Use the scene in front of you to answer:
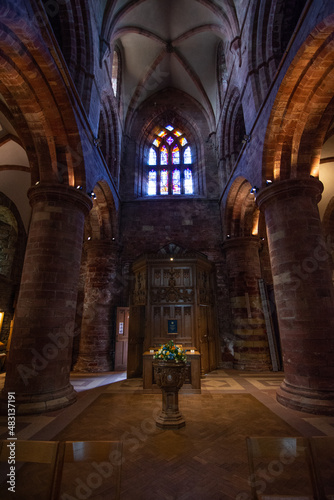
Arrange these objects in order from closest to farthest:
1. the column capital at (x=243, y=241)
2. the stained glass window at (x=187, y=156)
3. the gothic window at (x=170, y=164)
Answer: the column capital at (x=243, y=241) < the gothic window at (x=170, y=164) < the stained glass window at (x=187, y=156)

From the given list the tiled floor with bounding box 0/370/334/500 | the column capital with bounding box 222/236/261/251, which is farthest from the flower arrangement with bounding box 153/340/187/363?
the column capital with bounding box 222/236/261/251

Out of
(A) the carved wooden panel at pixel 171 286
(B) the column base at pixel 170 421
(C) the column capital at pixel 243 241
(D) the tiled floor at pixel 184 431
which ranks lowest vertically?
(D) the tiled floor at pixel 184 431

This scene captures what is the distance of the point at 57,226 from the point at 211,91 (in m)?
13.1

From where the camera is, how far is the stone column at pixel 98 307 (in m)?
10.2

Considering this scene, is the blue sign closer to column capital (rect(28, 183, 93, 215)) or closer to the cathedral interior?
the cathedral interior

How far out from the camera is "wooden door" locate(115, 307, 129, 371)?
1050 centimetres

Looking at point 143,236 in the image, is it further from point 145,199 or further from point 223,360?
point 223,360

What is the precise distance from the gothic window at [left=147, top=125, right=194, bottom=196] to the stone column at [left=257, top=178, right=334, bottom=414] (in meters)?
8.39

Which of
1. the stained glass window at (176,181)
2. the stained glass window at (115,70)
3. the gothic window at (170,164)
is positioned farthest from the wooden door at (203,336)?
the stained glass window at (115,70)

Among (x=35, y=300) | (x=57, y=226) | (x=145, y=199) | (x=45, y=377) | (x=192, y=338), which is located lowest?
(x=45, y=377)

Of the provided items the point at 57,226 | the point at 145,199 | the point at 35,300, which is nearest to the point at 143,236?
the point at 145,199

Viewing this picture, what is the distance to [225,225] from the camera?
11.7 m

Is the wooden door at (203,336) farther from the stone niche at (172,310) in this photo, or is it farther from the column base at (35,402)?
the column base at (35,402)

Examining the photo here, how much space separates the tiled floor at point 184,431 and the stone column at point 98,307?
3052 mm
